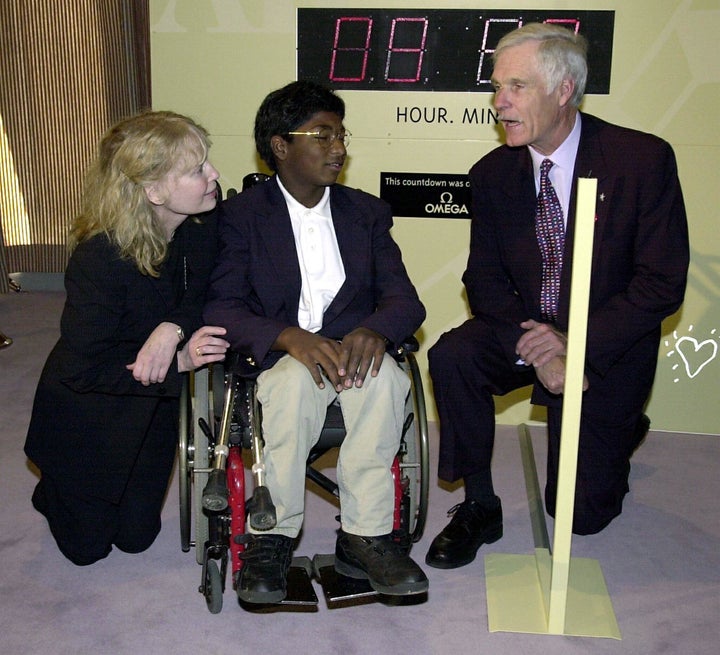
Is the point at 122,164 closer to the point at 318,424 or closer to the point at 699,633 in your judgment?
the point at 318,424

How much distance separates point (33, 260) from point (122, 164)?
3.82 m

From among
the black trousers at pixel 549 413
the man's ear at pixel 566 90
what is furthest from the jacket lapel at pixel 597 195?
the black trousers at pixel 549 413

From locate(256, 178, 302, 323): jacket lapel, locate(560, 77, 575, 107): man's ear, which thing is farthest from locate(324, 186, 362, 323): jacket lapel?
locate(560, 77, 575, 107): man's ear

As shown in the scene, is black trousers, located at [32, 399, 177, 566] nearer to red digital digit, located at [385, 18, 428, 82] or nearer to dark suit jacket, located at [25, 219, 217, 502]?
dark suit jacket, located at [25, 219, 217, 502]

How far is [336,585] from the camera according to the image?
235 cm

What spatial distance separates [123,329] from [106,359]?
0.10 m

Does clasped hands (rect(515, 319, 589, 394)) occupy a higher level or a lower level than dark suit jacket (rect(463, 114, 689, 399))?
lower

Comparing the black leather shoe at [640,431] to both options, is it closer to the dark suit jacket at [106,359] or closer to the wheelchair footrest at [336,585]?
the wheelchair footrest at [336,585]

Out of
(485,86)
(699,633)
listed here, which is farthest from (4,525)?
(485,86)

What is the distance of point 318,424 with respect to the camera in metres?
2.30

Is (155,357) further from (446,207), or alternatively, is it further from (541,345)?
(446,207)

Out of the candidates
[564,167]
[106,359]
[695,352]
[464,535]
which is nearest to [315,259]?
[106,359]

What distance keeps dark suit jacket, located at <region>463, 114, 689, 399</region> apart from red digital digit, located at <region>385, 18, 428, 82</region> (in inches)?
31.7

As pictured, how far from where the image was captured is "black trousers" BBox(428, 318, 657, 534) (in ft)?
8.87
